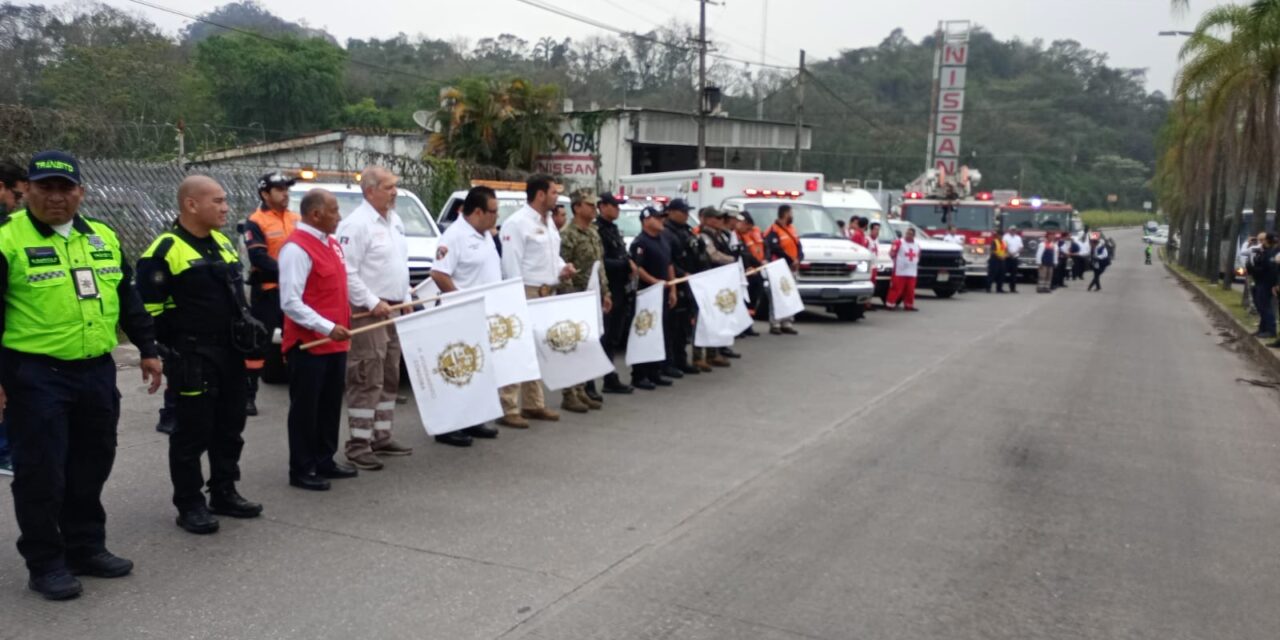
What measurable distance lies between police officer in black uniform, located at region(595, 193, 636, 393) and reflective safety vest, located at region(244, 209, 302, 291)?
2.93 m

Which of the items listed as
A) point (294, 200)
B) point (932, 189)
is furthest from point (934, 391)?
point (932, 189)

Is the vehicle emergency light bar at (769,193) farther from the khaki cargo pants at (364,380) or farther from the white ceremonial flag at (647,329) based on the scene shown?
the khaki cargo pants at (364,380)

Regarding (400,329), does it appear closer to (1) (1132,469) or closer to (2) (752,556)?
(2) (752,556)

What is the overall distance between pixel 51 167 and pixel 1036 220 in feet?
120

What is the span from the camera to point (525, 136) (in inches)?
1256

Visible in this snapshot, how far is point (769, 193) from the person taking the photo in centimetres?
2086

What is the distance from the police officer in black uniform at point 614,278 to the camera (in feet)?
34.9

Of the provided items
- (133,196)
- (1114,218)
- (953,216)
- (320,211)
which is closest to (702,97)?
(953,216)

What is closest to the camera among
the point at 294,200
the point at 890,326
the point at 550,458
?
the point at 550,458

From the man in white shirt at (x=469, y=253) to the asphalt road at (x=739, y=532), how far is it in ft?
3.94

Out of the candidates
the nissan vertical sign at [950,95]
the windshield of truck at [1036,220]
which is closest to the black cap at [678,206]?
the windshield of truck at [1036,220]

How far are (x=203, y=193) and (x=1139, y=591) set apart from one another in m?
5.08

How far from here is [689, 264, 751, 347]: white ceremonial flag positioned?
12.1 metres

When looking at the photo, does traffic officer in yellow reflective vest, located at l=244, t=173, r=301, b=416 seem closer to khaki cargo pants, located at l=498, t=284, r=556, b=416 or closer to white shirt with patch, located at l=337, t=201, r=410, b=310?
white shirt with patch, located at l=337, t=201, r=410, b=310
